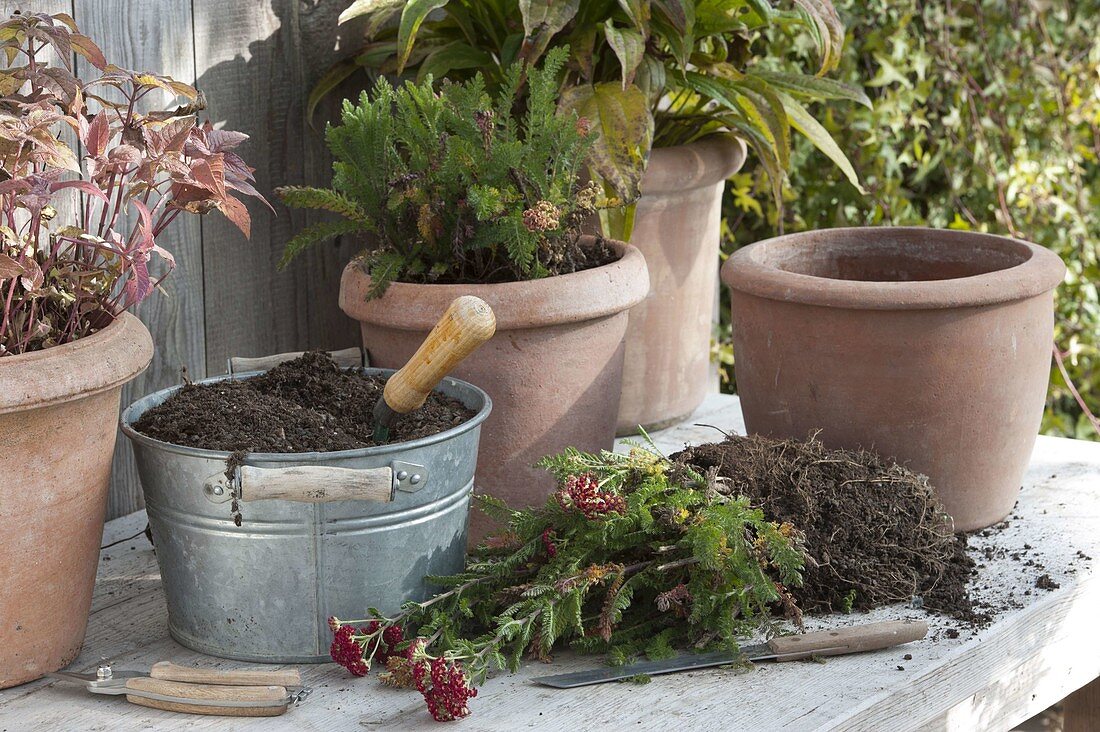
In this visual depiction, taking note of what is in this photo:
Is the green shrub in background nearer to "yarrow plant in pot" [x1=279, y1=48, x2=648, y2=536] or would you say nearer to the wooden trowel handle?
"yarrow plant in pot" [x1=279, y1=48, x2=648, y2=536]

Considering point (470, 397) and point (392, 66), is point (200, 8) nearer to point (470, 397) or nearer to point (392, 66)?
point (392, 66)

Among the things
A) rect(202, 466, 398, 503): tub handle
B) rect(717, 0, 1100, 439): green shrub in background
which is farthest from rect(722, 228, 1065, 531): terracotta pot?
rect(717, 0, 1100, 439): green shrub in background

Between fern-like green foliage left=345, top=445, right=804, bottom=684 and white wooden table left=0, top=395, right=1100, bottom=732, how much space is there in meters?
0.05

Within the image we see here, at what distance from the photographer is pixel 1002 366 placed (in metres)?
1.74

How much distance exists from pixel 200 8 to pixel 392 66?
323 millimetres

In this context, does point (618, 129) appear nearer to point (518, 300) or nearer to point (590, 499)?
point (518, 300)

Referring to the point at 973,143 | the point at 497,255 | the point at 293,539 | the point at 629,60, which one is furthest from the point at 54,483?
the point at 973,143

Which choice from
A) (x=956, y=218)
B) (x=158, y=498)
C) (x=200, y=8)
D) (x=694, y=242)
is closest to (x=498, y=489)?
(x=158, y=498)

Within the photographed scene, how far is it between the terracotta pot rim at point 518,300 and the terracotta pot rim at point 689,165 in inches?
16.7

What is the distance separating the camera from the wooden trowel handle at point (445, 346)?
4.69 feet

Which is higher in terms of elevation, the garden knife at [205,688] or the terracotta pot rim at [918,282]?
the terracotta pot rim at [918,282]

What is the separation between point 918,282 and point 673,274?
63cm

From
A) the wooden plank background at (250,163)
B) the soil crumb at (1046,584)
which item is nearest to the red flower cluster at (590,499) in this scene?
the soil crumb at (1046,584)

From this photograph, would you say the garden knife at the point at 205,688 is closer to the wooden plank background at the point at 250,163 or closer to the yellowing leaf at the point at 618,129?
the wooden plank background at the point at 250,163
